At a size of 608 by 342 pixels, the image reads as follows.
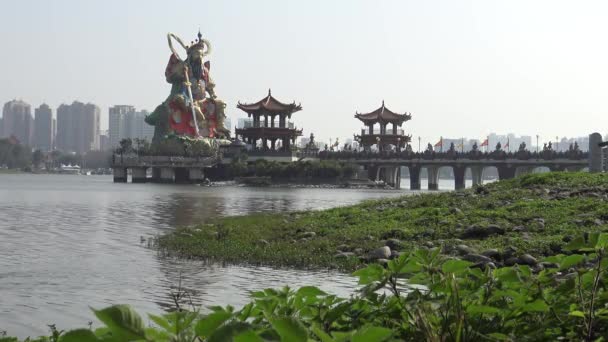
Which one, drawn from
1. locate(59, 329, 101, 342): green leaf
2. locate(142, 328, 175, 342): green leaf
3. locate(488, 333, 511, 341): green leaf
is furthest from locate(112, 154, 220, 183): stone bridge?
locate(59, 329, 101, 342): green leaf

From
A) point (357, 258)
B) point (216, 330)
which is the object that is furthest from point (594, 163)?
point (216, 330)

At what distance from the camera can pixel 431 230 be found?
1675 cm

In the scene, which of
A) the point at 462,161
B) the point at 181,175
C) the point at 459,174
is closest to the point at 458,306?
the point at 462,161

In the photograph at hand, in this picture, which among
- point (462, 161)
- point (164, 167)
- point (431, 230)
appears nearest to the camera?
point (431, 230)

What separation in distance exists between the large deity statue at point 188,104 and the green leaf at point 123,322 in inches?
4269

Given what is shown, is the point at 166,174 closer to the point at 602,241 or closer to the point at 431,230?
the point at 431,230

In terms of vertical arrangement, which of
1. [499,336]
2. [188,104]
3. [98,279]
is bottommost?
[98,279]

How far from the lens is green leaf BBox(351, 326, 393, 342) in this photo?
208 centimetres

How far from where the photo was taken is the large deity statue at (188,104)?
111125 millimetres

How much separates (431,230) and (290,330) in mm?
15029

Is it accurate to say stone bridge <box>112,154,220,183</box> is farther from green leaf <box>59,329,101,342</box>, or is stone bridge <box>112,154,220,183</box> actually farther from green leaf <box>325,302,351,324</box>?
green leaf <box>59,329,101,342</box>

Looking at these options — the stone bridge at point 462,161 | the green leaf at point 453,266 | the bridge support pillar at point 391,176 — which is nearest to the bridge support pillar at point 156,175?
the stone bridge at point 462,161

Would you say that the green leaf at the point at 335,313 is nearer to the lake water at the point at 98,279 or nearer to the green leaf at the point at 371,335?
the green leaf at the point at 371,335

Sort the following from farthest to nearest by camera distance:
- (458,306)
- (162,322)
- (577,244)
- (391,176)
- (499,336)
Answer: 1. (391,176)
2. (577,244)
3. (458,306)
4. (499,336)
5. (162,322)
